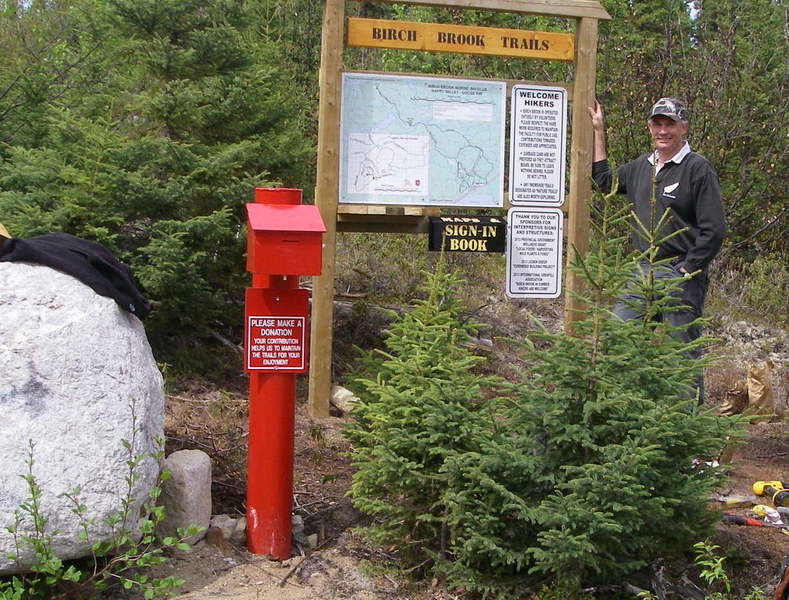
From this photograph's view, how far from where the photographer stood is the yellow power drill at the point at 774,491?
5258 mm

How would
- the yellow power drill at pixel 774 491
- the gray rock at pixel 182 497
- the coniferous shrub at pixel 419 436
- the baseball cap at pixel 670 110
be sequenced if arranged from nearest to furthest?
the coniferous shrub at pixel 419 436, the gray rock at pixel 182 497, the yellow power drill at pixel 774 491, the baseball cap at pixel 670 110

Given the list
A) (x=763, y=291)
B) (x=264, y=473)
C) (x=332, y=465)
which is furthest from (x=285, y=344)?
(x=763, y=291)

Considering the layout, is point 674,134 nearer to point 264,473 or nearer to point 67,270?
point 264,473

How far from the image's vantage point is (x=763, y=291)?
420 inches

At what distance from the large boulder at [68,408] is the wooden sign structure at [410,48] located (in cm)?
250

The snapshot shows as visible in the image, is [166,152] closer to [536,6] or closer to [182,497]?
[536,6]

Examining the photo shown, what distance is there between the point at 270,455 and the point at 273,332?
1.83ft

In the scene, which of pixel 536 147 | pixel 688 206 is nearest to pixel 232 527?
pixel 688 206

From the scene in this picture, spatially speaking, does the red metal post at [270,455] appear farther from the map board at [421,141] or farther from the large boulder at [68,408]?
the map board at [421,141]

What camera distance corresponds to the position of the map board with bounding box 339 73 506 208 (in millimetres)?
6406

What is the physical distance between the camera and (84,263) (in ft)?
13.3

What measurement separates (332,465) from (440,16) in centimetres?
871

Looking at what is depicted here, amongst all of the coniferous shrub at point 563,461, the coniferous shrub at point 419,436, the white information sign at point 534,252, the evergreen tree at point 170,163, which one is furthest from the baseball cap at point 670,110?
the evergreen tree at point 170,163

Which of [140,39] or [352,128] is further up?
[140,39]
